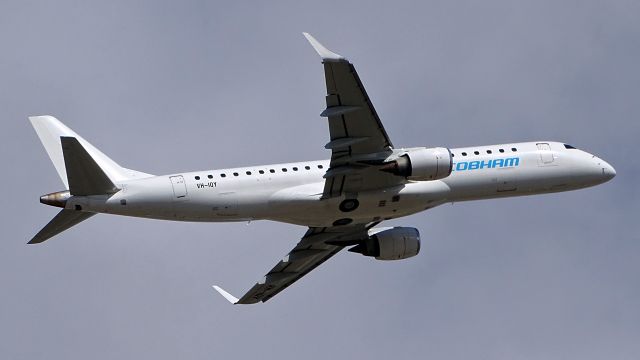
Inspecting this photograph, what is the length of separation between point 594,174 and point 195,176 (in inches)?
843

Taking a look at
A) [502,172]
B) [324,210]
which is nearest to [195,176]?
[324,210]

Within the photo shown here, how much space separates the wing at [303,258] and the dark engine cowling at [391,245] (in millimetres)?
697

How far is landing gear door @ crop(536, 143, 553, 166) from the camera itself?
64.4m

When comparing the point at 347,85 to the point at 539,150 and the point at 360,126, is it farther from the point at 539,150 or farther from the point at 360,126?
the point at 539,150

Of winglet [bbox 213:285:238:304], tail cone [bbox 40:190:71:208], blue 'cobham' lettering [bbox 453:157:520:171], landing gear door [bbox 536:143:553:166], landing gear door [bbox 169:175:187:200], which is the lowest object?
winglet [bbox 213:285:238:304]

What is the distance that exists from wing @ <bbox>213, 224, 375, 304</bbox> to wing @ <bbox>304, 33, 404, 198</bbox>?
6544 millimetres

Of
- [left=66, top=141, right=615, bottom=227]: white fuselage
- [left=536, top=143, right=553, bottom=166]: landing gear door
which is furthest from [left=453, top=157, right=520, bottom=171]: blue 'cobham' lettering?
[left=536, top=143, right=553, bottom=166]: landing gear door

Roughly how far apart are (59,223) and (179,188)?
18.6 feet

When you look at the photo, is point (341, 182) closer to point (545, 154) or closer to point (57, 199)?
point (545, 154)

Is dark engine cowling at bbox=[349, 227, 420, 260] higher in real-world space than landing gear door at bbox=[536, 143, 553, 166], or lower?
lower

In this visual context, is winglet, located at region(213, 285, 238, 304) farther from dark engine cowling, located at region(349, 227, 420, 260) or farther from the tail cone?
the tail cone

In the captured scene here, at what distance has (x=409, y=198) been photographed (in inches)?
2387

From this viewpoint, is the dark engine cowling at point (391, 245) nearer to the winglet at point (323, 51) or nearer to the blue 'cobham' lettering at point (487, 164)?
the blue 'cobham' lettering at point (487, 164)

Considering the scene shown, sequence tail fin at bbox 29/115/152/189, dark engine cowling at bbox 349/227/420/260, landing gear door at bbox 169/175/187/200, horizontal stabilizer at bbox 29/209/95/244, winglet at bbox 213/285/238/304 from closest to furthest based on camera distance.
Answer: horizontal stabilizer at bbox 29/209/95/244, landing gear door at bbox 169/175/187/200, tail fin at bbox 29/115/152/189, dark engine cowling at bbox 349/227/420/260, winglet at bbox 213/285/238/304
